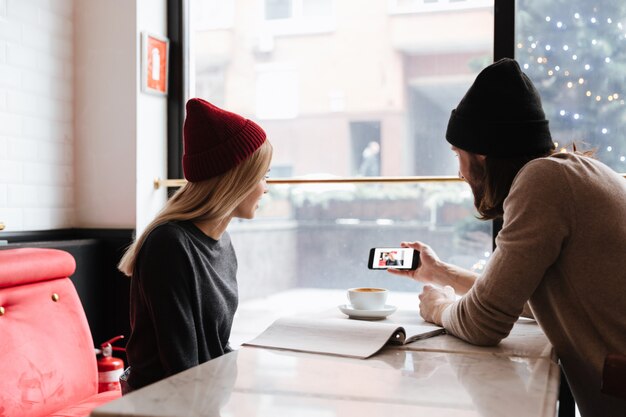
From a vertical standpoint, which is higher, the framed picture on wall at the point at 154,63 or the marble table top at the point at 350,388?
the framed picture on wall at the point at 154,63

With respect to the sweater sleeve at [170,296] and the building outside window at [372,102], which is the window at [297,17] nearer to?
the building outside window at [372,102]

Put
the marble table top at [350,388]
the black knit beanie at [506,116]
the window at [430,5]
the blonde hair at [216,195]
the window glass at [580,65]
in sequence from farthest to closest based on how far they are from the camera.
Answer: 1. the window at [430,5]
2. the window glass at [580,65]
3. the blonde hair at [216,195]
4. the black knit beanie at [506,116]
5. the marble table top at [350,388]

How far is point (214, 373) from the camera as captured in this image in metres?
1.12

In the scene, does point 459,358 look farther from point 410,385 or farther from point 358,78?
point 358,78

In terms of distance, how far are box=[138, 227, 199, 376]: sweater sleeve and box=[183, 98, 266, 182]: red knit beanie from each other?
0.73 ft

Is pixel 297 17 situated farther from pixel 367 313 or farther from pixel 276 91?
pixel 367 313

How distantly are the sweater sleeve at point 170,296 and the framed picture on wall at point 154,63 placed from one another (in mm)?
1773

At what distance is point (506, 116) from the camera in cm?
157

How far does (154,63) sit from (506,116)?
2.17m

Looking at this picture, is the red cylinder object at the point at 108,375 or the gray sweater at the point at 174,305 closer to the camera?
the gray sweater at the point at 174,305

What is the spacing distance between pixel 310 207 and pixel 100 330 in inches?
44.2

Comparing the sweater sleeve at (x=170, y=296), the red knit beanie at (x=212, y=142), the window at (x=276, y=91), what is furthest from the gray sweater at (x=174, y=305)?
the window at (x=276, y=91)

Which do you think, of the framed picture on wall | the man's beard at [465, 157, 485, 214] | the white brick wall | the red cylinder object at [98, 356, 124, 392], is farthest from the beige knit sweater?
the framed picture on wall

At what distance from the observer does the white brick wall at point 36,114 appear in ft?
9.21
